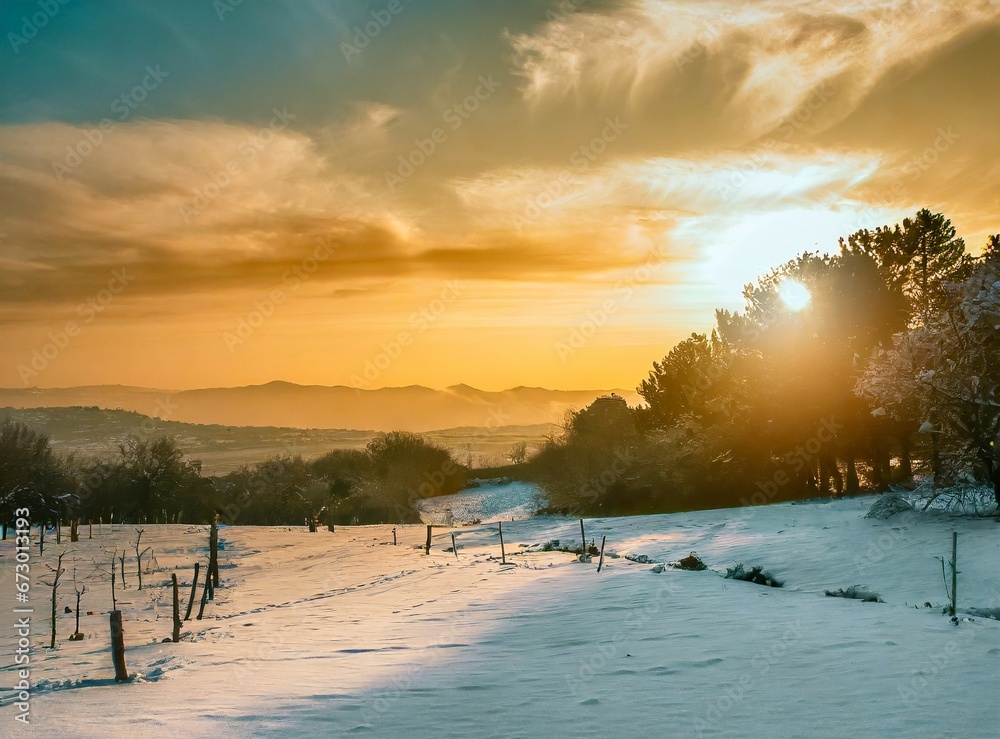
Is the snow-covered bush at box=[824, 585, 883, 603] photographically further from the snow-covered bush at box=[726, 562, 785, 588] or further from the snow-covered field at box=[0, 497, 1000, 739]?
the snow-covered bush at box=[726, 562, 785, 588]

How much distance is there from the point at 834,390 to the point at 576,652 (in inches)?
1138

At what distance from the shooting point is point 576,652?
39.4 feet

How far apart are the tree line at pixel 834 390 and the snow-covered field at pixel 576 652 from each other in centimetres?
411

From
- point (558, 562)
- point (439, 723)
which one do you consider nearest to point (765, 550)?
point (558, 562)

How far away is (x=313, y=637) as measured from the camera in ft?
50.9

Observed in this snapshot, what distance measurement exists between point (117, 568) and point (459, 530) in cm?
2180

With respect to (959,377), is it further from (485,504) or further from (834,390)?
(485,504)

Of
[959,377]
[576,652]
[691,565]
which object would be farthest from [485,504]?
[576,652]

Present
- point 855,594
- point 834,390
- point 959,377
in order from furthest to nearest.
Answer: point 834,390 < point 959,377 < point 855,594

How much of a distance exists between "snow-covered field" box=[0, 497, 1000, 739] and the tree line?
4.11 m

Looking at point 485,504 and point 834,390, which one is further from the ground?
point 834,390

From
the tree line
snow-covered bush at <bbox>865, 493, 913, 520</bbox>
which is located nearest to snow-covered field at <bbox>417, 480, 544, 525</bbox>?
the tree line

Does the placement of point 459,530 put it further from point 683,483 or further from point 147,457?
point 147,457

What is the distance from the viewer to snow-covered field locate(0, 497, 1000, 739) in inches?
328
